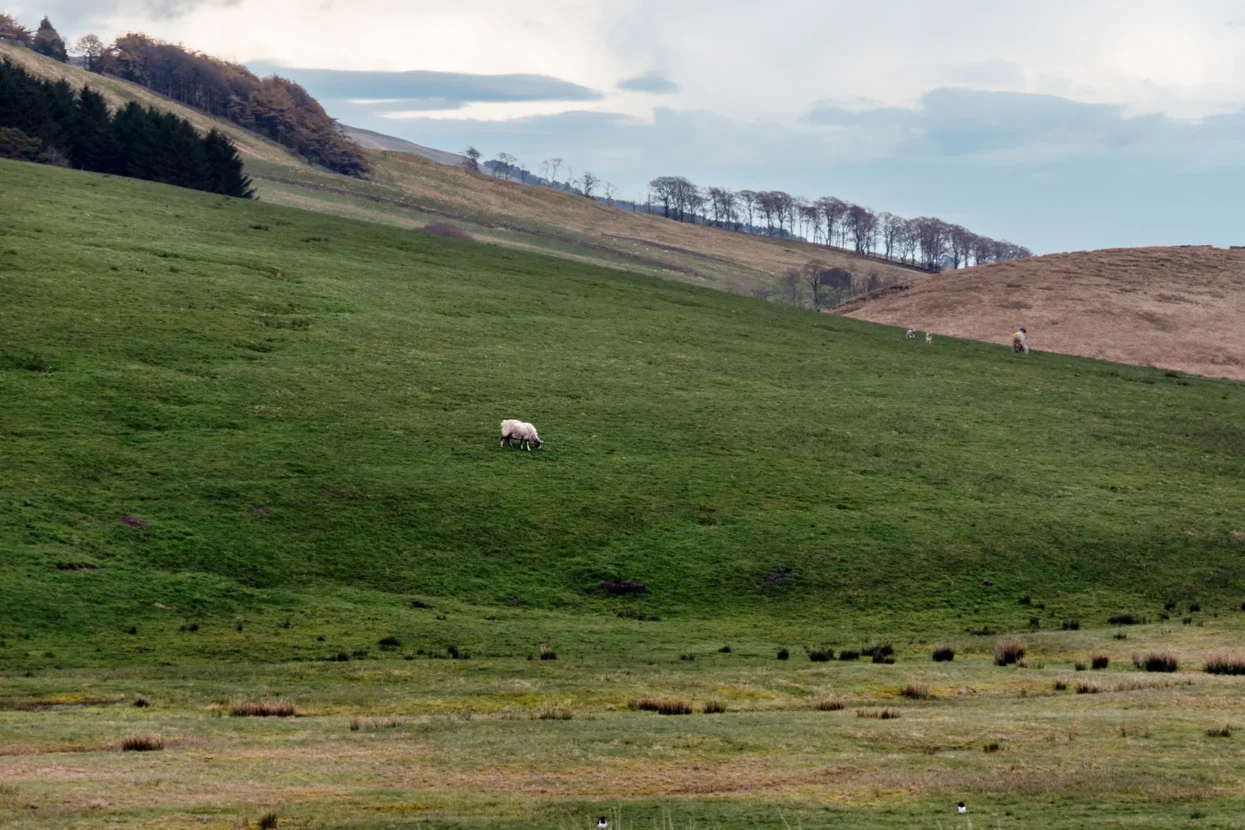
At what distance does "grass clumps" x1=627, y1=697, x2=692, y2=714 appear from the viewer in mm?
23938

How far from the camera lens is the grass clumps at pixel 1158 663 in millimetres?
28500

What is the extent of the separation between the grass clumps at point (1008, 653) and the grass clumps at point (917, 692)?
216 inches

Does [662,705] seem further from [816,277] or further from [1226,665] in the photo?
[816,277]

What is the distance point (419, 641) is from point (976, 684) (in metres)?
14.0

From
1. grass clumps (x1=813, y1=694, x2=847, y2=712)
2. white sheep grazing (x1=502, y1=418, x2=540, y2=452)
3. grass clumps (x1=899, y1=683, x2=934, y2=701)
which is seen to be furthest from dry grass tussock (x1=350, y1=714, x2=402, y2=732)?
white sheep grazing (x1=502, y1=418, x2=540, y2=452)

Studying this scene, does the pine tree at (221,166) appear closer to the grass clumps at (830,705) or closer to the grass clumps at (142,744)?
the grass clumps at (830,705)

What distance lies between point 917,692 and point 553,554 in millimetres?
17919

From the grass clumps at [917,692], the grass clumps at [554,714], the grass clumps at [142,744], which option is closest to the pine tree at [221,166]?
the grass clumps at [554,714]

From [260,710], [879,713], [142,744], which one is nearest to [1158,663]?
[879,713]

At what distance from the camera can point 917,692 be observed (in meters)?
25.7

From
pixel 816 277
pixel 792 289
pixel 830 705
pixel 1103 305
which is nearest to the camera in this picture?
pixel 830 705

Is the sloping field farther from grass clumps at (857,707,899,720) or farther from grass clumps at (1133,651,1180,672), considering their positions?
grass clumps at (857,707,899,720)

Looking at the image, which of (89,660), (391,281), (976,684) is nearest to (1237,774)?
(976,684)

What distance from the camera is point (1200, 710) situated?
71.3ft
